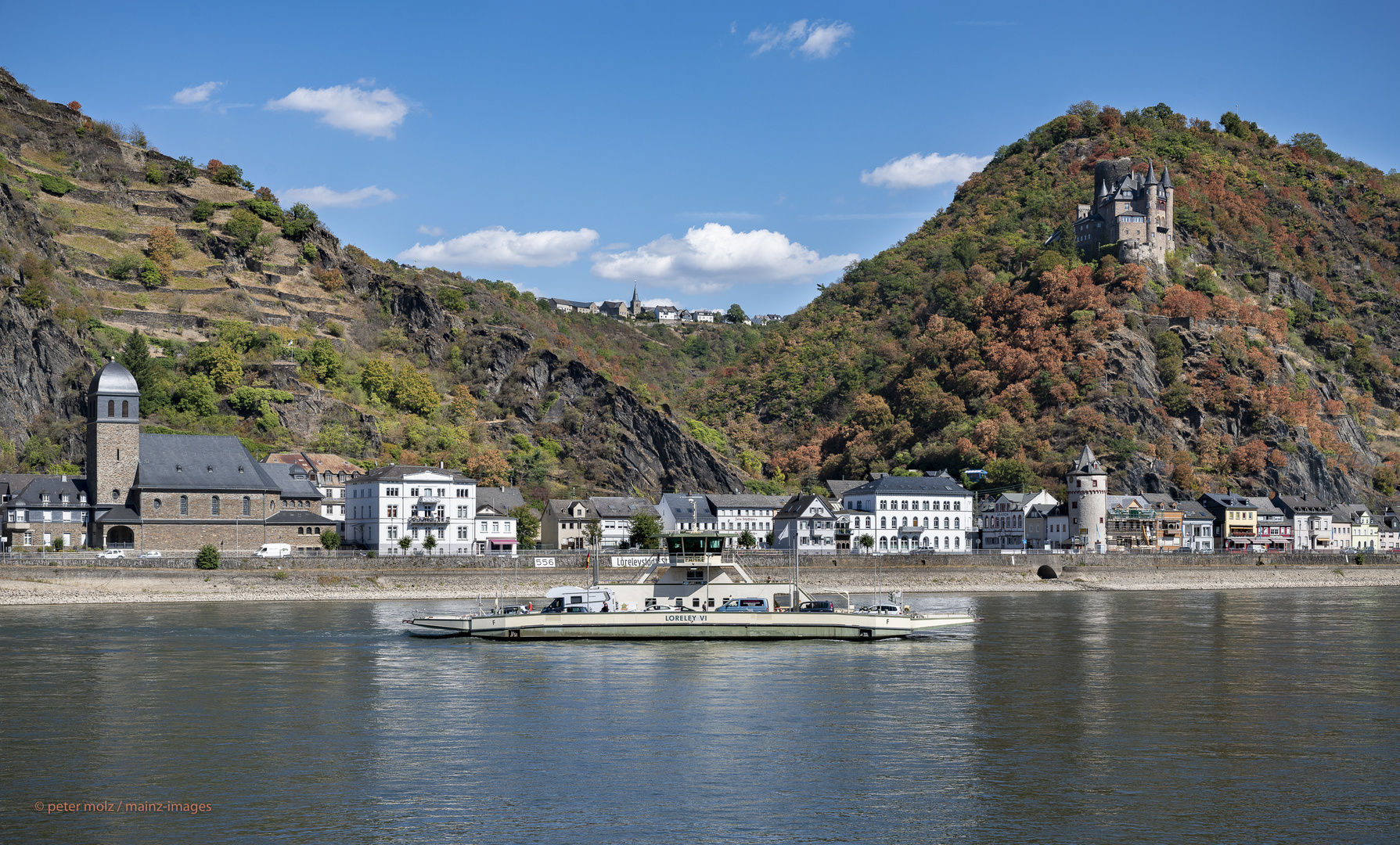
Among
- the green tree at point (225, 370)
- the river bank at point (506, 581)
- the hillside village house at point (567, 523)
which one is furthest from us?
the green tree at point (225, 370)

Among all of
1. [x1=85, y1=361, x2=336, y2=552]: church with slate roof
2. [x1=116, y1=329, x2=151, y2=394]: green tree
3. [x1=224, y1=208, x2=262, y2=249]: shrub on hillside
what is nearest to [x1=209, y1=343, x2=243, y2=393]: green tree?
[x1=116, y1=329, x2=151, y2=394]: green tree

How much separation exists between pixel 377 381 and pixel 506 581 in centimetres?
5097

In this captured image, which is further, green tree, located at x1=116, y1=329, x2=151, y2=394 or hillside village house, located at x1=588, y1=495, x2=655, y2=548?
hillside village house, located at x1=588, y1=495, x2=655, y2=548

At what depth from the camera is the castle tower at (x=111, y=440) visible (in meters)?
84.2

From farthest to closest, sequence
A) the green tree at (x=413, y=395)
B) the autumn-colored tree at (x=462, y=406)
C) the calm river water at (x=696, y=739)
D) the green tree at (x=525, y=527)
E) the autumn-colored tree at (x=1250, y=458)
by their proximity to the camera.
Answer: the autumn-colored tree at (x=1250, y=458)
the autumn-colored tree at (x=462, y=406)
the green tree at (x=413, y=395)
the green tree at (x=525, y=527)
the calm river water at (x=696, y=739)

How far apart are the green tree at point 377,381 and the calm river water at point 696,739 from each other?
7543 cm

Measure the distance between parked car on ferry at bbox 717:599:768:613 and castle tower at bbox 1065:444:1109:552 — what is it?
67837mm

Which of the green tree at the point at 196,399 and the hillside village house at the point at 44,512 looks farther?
the green tree at the point at 196,399

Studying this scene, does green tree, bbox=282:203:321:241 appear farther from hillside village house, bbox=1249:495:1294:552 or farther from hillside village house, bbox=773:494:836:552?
hillside village house, bbox=1249:495:1294:552

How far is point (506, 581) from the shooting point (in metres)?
80.4

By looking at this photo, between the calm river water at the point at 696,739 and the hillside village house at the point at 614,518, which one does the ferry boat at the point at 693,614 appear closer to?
the calm river water at the point at 696,739

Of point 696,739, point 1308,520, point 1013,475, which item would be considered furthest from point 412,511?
point 1308,520

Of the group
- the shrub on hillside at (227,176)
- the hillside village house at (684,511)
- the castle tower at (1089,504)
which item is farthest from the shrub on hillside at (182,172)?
the castle tower at (1089,504)

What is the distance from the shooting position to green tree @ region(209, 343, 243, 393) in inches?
4491
